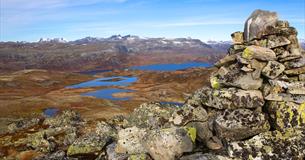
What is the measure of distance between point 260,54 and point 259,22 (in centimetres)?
306

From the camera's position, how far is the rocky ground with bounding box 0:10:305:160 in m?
18.6

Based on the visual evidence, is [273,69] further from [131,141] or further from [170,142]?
[131,141]

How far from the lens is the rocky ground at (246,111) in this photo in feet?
61.2

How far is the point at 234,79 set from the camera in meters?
21.8

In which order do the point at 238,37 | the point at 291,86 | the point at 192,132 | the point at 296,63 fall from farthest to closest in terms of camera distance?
1. the point at 238,37
2. the point at 192,132
3. the point at 296,63
4. the point at 291,86

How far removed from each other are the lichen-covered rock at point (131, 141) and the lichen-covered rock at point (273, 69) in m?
11.3

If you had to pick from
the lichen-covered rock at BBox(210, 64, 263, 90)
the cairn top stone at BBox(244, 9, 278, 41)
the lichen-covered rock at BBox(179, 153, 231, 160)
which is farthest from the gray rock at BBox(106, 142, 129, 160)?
the cairn top stone at BBox(244, 9, 278, 41)

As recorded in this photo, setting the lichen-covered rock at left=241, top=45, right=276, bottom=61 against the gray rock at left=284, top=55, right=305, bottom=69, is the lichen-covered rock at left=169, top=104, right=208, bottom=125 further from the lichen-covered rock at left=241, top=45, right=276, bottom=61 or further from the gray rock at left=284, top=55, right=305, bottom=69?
the gray rock at left=284, top=55, right=305, bottom=69

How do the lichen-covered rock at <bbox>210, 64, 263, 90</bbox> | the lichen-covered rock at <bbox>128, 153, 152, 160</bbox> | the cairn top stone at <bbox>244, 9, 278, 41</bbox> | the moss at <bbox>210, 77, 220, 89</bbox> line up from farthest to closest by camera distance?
the moss at <bbox>210, 77, 220, 89</bbox> < the lichen-covered rock at <bbox>128, 153, 152, 160</bbox> < the cairn top stone at <bbox>244, 9, 278, 41</bbox> < the lichen-covered rock at <bbox>210, 64, 263, 90</bbox>

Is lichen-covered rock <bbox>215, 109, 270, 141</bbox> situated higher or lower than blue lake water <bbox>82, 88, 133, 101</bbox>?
higher

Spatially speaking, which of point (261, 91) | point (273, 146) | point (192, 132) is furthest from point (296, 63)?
point (192, 132)

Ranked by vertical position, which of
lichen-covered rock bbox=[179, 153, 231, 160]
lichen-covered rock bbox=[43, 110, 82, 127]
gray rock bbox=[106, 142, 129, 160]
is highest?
lichen-covered rock bbox=[179, 153, 231, 160]

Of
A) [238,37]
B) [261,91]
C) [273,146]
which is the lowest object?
[273,146]

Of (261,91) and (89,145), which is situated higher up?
(261,91)
